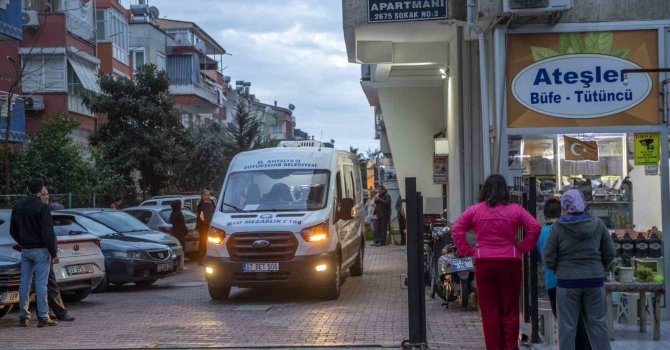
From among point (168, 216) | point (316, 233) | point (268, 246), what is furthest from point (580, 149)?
point (168, 216)

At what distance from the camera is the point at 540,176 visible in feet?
41.6

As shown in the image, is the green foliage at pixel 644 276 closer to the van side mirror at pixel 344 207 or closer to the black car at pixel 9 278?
the van side mirror at pixel 344 207

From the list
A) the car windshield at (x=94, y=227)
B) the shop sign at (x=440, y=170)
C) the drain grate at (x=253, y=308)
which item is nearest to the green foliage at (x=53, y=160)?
the car windshield at (x=94, y=227)

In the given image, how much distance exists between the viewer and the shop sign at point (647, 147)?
12039 mm

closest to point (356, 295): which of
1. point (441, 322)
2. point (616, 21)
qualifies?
point (441, 322)

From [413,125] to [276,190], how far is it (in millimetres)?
12351

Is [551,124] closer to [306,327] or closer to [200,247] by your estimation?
[306,327]

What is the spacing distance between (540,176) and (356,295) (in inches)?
164

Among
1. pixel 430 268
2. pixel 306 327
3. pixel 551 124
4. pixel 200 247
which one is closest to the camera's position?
pixel 306 327

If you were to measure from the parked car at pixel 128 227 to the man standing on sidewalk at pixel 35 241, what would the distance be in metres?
5.29

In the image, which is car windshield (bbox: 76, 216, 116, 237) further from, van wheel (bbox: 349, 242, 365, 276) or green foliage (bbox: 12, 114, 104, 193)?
green foliage (bbox: 12, 114, 104, 193)

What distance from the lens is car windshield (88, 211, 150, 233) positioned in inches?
691

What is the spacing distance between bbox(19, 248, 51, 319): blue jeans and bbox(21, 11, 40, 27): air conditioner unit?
2351cm

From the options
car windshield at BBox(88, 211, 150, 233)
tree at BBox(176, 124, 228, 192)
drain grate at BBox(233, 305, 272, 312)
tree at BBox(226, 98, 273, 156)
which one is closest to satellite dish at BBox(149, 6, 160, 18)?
tree at BBox(226, 98, 273, 156)
